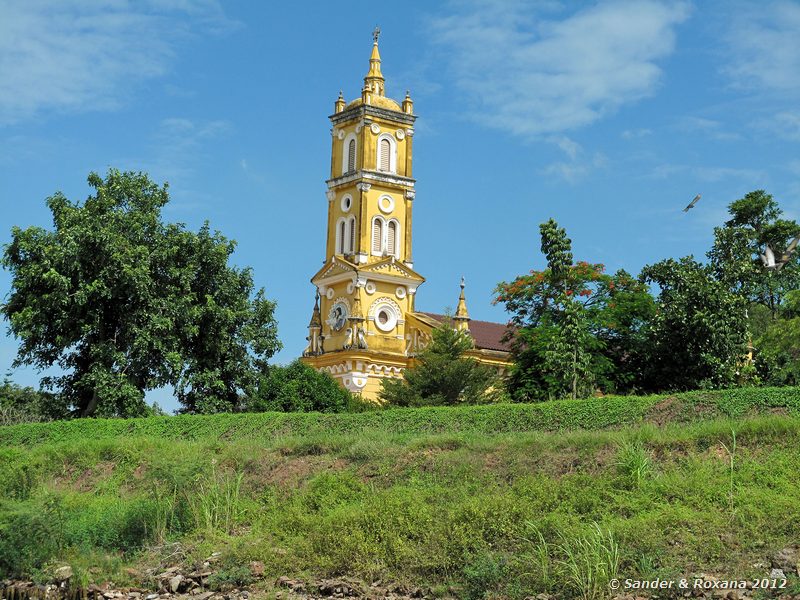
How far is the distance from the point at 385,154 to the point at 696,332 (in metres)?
24.1

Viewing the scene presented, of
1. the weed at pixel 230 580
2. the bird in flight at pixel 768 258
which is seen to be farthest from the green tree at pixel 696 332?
the weed at pixel 230 580

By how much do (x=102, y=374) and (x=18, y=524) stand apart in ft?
58.3

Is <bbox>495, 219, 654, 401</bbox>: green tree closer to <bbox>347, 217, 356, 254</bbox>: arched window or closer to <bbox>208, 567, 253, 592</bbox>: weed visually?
<bbox>347, 217, 356, 254</bbox>: arched window

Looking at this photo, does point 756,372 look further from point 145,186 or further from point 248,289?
point 145,186

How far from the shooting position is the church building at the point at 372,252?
57969 mm

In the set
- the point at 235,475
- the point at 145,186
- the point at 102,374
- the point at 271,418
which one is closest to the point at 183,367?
the point at 102,374

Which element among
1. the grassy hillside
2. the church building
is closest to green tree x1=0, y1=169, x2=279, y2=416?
the grassy hillside

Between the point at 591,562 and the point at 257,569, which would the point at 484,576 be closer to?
the point at 591,562

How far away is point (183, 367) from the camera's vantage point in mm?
41219

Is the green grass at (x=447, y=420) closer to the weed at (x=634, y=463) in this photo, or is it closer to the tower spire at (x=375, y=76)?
the weed at (x=634, y=463)

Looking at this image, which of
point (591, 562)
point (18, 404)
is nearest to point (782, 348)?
point (591, 562)

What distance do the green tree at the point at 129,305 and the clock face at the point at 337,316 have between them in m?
15.4

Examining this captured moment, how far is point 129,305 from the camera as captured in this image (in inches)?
1574

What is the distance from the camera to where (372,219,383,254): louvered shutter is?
59406 mm
